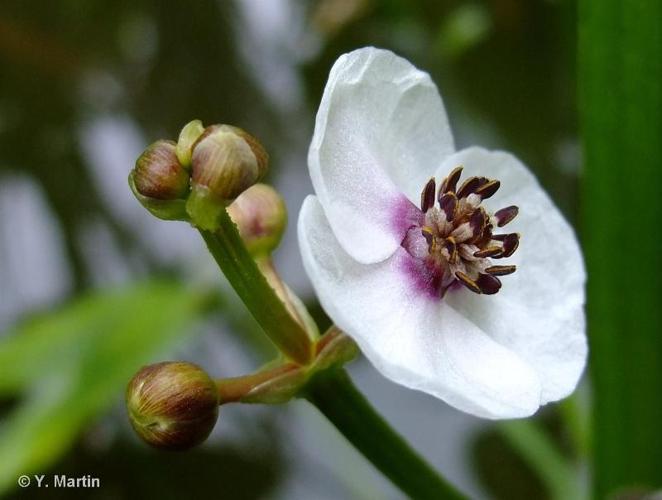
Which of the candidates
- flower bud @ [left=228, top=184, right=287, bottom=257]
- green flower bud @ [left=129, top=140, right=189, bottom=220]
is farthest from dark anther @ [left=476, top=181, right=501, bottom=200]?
green flower bud @ [left=129, top=140, right=189, bottom=220]

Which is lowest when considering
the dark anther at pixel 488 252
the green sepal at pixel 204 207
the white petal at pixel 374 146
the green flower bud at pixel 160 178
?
the dark anther at pixel 488 252

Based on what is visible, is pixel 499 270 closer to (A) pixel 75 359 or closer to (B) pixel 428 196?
(B) pixel 428 196

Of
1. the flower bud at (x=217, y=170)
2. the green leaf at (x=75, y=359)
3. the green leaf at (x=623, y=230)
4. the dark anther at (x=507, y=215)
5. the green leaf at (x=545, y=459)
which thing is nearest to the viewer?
the flower bud at (x=217, y=170)

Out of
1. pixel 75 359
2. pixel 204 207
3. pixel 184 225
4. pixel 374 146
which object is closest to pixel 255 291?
pixel 204 207

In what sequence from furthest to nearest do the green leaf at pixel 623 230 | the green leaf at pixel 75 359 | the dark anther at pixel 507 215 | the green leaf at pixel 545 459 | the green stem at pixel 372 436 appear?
the green leaf at pixel 545 459, the green leaf at pixel 75 359, the green leaf at pixel 623 230, the dark anther at pixel 507 215, the green stem at pixel 372 436

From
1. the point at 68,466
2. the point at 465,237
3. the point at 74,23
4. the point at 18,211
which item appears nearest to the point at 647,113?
the point at 465,237

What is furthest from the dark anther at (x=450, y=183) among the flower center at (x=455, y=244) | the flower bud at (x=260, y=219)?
the flower bud at (x=260, y=219)

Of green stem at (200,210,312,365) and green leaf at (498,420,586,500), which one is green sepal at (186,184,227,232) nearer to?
green stem at (200,210,312,365)

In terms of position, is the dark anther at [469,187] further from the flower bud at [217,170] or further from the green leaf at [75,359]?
the green leaf at [75,359]
